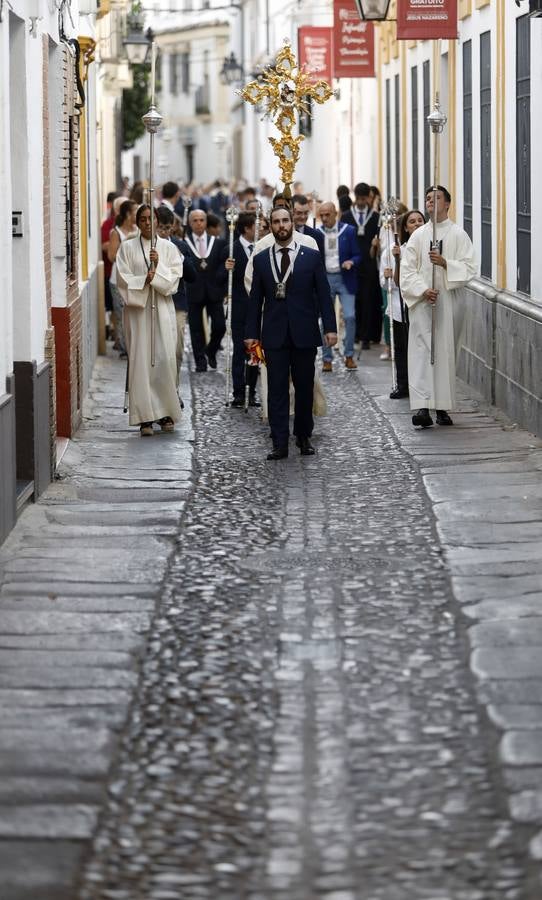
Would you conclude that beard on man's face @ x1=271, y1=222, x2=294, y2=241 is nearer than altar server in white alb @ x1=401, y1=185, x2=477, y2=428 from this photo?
Yes

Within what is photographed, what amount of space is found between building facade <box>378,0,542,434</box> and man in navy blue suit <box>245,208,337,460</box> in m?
1.66

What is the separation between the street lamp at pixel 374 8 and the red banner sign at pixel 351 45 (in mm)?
5828

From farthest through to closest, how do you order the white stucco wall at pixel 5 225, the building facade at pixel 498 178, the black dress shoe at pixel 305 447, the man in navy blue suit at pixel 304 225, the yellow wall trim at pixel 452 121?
1. the yellow wall trim at pixel 452 121
2. the man in navy blue suit at pixel 304 225
3. the building facade at pixel 498 178
4. the black dress shoe at pixel 305 447
5. the white stucco wall at pixel 5 225

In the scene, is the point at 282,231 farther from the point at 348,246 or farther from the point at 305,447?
the point at 348,246

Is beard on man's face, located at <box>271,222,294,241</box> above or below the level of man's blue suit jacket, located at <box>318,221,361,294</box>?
above

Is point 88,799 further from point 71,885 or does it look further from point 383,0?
point 383,0

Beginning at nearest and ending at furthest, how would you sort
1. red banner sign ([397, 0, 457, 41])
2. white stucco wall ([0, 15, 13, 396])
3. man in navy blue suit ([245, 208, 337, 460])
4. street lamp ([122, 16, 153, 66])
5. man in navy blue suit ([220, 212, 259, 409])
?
1. white stucco wall ([0, 15, 13, 396])
2. man in navy blue suit ([245, 208, 337, 460])
3. man in navy blue suit ([220, 212, 259, 409])
4. red banner sign ([397, 0, 457, 41])
5. street lamp ([122, 16, 153, 66])

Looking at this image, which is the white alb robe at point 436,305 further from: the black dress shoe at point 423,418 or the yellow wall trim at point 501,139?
the yellow wall trim at point 501,139

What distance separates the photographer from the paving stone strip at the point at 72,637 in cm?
562

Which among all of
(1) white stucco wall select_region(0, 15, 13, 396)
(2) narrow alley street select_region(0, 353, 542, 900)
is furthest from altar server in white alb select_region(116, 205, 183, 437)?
(1) white stucco wall select_region(0, 15, 13, 396)

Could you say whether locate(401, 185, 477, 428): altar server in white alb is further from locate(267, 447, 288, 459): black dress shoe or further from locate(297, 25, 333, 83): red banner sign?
locate(297, 25, 333, 83): red banner sign

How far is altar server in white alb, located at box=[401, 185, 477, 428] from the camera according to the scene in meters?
14.8

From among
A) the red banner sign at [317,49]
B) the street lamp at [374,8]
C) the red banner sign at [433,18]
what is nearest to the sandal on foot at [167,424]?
the red banner sign at [433,18]

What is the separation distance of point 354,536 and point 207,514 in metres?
1.08
